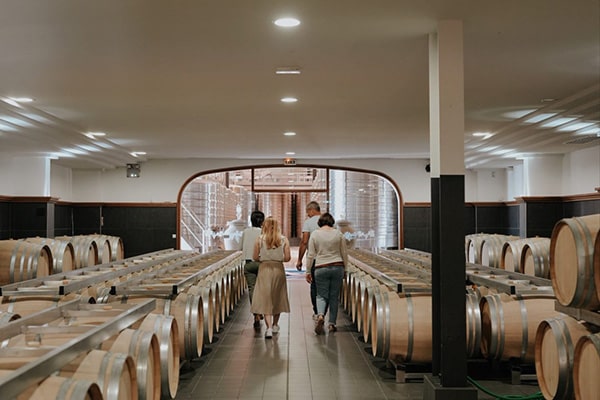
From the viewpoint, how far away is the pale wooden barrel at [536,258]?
8.91 metres

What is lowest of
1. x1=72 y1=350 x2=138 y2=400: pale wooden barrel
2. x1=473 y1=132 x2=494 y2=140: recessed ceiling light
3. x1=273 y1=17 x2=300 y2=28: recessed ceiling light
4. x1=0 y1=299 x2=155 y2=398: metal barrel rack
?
x1=72 y1=350 x2=138 y2=400: pale wooden barrel

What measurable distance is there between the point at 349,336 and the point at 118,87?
388 cm

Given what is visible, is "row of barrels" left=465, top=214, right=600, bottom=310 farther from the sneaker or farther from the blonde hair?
the sneaker

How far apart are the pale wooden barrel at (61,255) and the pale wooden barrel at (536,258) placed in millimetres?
6814

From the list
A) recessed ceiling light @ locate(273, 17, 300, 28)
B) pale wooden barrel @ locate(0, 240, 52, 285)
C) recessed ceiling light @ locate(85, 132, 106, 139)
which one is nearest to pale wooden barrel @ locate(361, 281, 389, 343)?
recessed ceiling light @ locate(273, 17, 300, 28)

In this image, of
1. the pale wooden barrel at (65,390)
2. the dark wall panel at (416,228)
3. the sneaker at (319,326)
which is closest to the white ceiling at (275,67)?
the sneaker at (319,326)

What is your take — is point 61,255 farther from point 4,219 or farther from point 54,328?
point 54,328

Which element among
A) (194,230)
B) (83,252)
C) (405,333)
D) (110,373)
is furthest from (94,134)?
(110,373)

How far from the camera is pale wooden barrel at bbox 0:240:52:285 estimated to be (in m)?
9.00

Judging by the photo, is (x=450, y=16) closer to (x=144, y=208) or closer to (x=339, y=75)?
(x=339, y=75)

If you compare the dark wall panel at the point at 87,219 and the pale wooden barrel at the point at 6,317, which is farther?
the dark wall panel at the point at 87,219

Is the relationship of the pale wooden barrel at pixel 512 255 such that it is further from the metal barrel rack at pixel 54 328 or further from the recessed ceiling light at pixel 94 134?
the recessed ceiling light at pixel 94 134

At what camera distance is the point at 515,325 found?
520 cm

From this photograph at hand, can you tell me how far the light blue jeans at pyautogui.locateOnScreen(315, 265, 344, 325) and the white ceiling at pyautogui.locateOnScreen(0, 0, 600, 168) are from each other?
2.09 m
